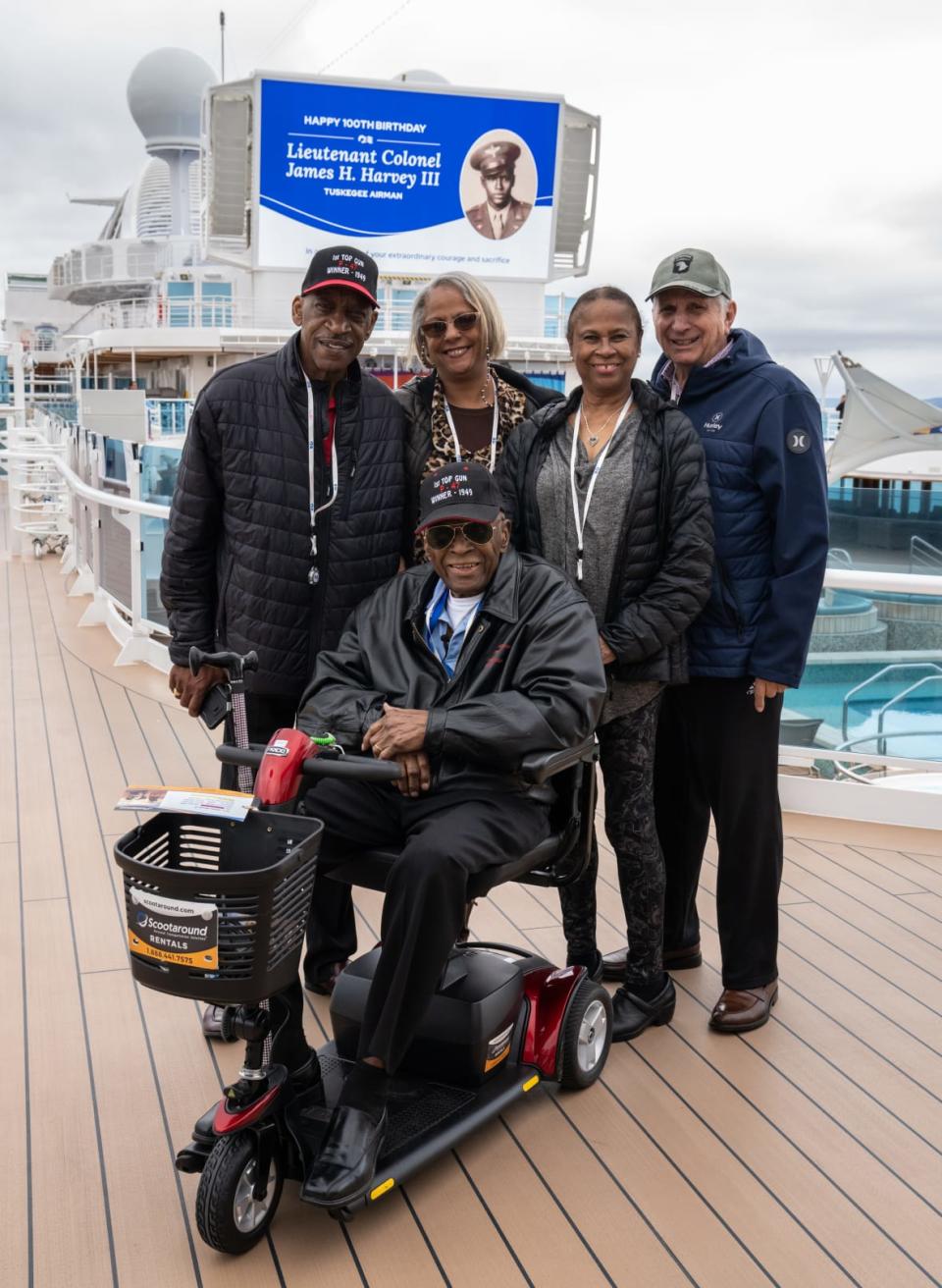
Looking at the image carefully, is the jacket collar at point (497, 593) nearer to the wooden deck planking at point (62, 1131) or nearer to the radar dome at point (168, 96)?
the wooden deck planking at point (62, 1131)

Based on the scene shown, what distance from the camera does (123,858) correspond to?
2.03 meters

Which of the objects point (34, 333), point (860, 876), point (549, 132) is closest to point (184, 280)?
point (549, 132)

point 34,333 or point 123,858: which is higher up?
point 34,333

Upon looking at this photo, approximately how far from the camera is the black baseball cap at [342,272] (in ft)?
9.20

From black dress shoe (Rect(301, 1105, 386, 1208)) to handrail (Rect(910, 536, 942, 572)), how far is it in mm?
4430

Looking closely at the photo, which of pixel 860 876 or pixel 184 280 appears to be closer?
pixel 860 876

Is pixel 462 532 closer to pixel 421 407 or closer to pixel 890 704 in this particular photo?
pixel 421 407

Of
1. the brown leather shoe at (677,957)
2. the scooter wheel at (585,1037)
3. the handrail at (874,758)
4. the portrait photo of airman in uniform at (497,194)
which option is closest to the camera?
the scooter wheel at (585,1037)

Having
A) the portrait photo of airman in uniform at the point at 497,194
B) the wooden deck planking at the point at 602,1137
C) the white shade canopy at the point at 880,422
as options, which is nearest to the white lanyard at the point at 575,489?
the wooden deck planking at the point at 602,1137

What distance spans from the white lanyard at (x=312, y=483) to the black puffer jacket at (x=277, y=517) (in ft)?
0.03

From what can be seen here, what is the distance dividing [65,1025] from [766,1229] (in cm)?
170

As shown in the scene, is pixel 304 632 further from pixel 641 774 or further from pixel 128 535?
pixel 128 535

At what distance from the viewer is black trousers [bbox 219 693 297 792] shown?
3.07m

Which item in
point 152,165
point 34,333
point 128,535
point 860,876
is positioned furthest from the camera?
point 34,333
